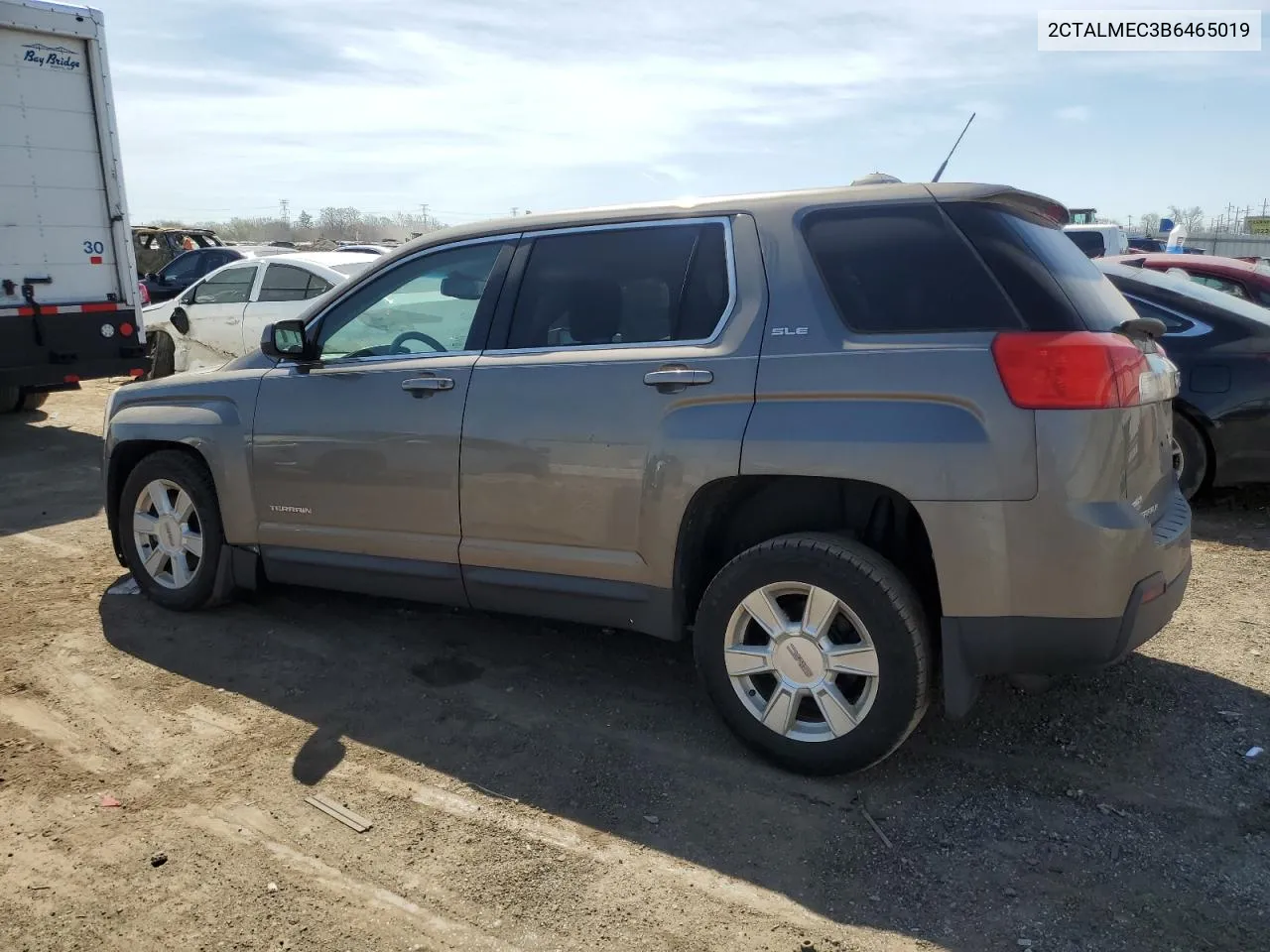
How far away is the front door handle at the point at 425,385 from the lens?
413 centimetres

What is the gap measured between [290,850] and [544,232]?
Result: 8.07ft

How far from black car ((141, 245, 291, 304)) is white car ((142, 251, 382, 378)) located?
4740 mm

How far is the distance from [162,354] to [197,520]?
8.67m

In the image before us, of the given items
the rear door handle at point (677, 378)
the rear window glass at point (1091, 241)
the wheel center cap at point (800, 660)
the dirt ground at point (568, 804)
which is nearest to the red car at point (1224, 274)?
the dirt ground at point (568, 804)

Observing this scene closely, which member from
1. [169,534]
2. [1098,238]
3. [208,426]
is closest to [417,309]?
[208,426]

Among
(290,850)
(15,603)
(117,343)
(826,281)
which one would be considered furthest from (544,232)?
(117,343)

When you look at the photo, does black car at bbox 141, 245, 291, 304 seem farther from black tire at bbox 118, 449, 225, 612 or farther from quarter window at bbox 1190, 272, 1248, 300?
quarter window at bbox 1190, 272, 1248, 300

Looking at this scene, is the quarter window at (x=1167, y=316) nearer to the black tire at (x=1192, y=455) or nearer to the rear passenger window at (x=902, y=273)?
the black tire at (x=1192, y=455)

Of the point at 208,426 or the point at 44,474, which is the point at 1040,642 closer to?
the point at 208,426

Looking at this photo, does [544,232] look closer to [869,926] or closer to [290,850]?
[290,850]

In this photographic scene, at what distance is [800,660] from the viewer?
3.41 meters

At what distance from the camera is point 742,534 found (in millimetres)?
3828

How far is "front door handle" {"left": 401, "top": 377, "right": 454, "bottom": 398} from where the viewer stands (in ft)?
13.6

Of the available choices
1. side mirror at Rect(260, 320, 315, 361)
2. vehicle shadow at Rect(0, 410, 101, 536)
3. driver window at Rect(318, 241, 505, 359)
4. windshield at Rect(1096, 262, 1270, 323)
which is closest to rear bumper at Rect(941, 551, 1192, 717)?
driver window at Rect(318, 241, 505, 359)
